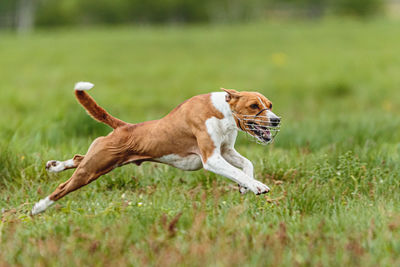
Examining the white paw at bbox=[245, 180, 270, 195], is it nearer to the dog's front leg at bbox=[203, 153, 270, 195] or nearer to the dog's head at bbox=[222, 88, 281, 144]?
the dog's front leg at bbox=[203, 153, 270, 195]

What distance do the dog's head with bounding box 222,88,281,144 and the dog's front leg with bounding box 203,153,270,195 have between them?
300 mm

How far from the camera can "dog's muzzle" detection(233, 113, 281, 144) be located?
12.4ft

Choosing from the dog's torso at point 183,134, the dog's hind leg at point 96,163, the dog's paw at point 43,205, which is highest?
the dog's torso at point 183,134

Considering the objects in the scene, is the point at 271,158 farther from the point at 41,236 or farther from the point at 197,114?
the point at 41,236

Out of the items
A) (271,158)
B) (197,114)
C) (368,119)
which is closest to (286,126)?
(368,119)

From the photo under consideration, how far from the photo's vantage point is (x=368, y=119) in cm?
815

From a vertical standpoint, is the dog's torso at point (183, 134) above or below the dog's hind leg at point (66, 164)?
above

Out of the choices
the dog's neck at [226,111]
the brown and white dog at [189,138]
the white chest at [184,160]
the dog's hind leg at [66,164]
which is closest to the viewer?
the brown and white dog at [189,138]

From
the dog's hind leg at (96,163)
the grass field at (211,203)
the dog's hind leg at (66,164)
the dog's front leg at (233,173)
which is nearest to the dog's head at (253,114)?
the dog's front leg at (233,173)

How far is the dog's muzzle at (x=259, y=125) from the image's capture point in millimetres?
3766

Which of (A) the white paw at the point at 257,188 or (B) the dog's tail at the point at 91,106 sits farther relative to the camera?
(B) the dog's tail at the point at 91,106

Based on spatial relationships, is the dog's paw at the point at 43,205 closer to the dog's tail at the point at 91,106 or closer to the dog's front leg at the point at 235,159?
the dog's tail at the point at 91,106

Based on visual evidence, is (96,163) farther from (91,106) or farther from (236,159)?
(236,159)

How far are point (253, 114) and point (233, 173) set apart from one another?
47cm
